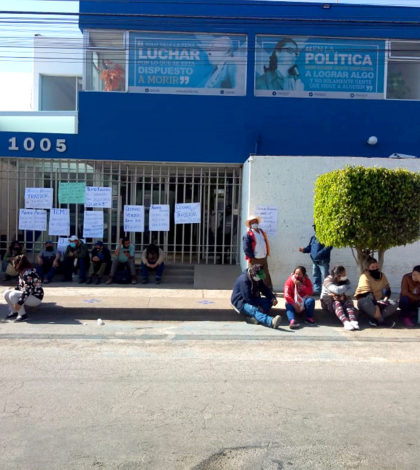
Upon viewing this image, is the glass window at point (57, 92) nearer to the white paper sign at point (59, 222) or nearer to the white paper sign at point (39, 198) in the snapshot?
the white paper sign at point (39, 198)

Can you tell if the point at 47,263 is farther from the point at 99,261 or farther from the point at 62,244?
the point at 99,261

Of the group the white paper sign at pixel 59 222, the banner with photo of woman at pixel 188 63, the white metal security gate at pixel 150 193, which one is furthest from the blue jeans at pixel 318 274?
the white paper sign at pixel 59 222

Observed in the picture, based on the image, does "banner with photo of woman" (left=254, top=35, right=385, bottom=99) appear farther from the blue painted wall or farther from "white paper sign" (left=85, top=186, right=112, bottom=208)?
"white paper sign" (left=85, top=186, right=112, bottom=208)

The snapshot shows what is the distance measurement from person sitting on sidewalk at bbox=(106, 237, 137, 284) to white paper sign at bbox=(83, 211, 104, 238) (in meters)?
0.98

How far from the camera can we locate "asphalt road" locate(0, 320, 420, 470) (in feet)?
11.4

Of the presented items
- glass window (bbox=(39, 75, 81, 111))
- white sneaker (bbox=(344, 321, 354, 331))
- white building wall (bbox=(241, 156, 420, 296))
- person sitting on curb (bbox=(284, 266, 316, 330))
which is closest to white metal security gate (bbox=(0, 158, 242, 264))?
white building wall (bbox=(241, 156, 420, 296))

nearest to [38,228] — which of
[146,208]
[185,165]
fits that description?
[146,208]

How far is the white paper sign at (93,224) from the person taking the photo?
11.9 metres

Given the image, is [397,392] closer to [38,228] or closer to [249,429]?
[249,429]

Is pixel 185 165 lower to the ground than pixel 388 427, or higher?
higher

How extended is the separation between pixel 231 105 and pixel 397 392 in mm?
8863

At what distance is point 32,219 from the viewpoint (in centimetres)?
1189

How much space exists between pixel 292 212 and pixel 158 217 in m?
3.38

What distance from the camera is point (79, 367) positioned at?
18.0 feet
